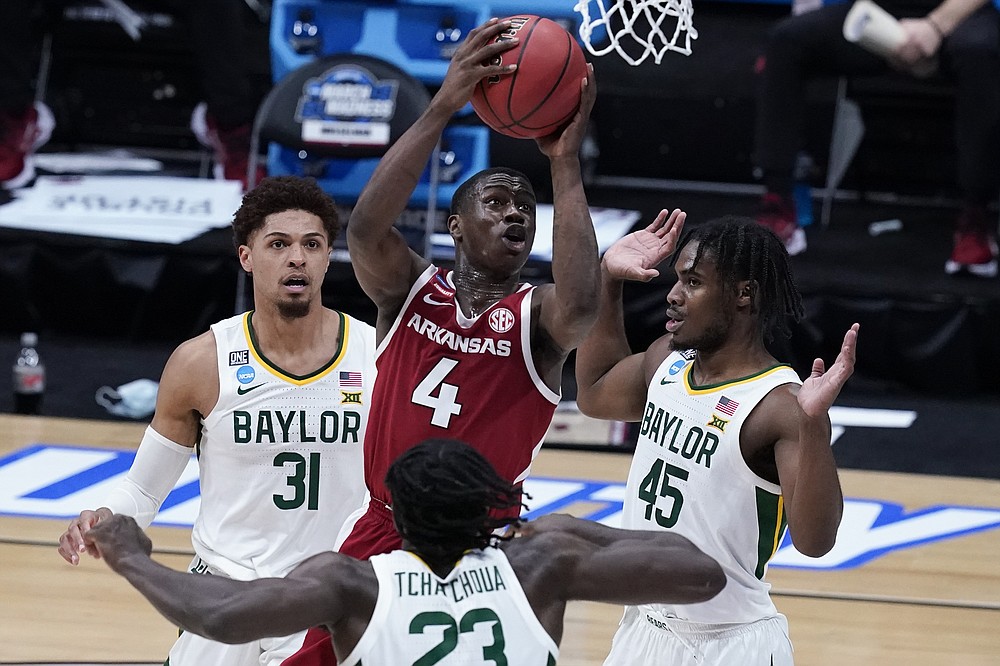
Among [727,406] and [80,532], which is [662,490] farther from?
[80,532]

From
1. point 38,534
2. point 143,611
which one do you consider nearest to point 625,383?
point 143,611

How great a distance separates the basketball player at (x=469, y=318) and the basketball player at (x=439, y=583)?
0.90 meters

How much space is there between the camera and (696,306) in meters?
3.97

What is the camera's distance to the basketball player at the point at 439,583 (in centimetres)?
276

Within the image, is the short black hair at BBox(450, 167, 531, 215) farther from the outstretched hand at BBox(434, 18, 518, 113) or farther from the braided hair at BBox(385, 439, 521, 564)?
the braided hair at BBox(385, 439, 521, 564)

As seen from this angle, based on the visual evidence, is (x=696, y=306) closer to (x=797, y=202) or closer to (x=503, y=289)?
(x=503, y=289)

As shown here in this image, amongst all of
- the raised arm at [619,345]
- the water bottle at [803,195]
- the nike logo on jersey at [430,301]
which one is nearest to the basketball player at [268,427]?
the nike logo on jersey at [430,301]

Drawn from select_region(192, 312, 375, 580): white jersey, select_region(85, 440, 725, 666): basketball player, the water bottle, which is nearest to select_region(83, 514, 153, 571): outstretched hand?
select_region(85, 440, 725, 666): basketball player

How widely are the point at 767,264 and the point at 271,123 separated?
475 centimetres

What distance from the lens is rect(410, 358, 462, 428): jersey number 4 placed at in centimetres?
386

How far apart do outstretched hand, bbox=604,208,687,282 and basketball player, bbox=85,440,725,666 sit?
126 cm

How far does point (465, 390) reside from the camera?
388cm

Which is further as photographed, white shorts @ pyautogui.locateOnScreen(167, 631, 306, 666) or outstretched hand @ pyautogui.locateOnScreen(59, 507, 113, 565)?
white shorts @ pyautogui.locateOnScreen(167, 631, 306, 666)

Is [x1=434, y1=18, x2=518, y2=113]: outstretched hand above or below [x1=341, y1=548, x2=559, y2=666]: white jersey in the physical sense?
above
